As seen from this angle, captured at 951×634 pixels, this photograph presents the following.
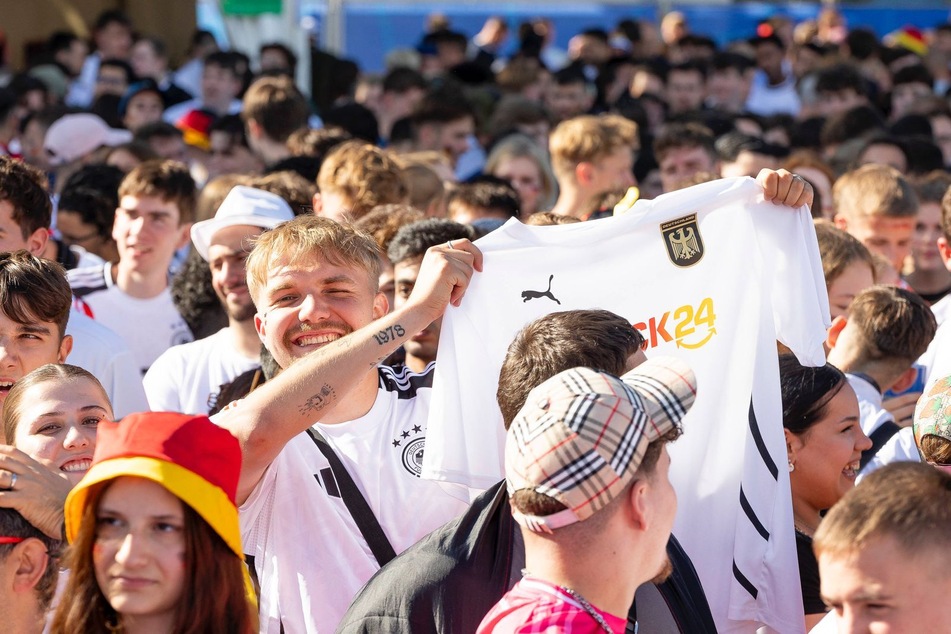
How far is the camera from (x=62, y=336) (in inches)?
174

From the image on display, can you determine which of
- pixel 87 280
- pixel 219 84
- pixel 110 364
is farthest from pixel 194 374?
pixel 219 84

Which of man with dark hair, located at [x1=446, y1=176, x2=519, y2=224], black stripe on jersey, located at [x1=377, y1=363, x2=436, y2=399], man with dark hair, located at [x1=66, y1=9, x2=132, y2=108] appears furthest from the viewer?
man with dark hair, located at [x1=66, y1=9, x2=132, y2=108]

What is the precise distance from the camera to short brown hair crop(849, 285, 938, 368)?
4.98 meters

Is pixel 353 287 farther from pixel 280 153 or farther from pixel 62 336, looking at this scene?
pixel 280 153

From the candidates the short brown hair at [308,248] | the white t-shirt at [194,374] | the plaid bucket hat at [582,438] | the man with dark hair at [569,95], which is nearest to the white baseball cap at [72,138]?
the white t-shirt at [194,374]

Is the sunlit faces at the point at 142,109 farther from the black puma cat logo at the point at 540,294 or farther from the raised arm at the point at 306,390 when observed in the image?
the raised arm at the point at 306,390

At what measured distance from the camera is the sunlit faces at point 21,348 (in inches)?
167

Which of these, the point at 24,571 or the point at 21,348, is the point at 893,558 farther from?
the point at 21,348

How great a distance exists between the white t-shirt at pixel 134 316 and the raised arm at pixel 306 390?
10.1ft

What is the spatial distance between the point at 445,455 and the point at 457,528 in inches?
22.0

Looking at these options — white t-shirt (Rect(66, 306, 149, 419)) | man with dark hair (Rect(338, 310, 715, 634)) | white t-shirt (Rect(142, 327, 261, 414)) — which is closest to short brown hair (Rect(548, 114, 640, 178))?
white t-shirt (Rect(142, 327, 261, 414))

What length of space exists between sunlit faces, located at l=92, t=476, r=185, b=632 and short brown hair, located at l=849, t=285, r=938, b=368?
318 cm

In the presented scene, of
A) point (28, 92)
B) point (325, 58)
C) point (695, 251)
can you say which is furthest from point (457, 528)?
point (325, 58)

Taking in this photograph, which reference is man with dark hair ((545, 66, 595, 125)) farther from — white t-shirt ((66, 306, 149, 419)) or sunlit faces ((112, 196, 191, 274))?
white t-shirt ((66, 306, 149, 419))
